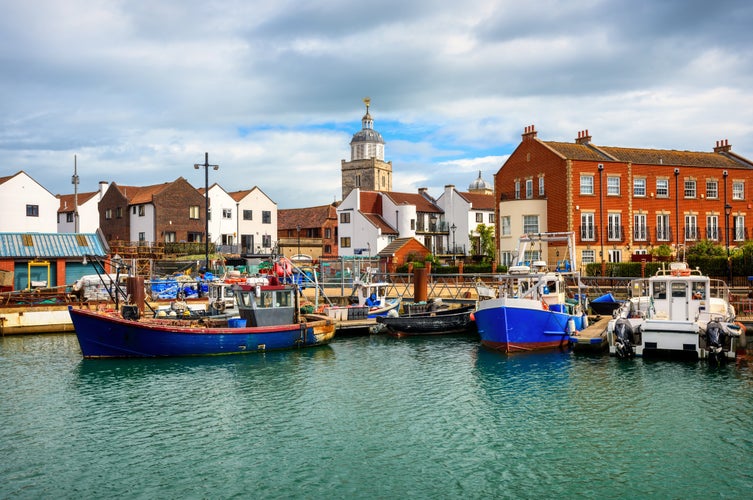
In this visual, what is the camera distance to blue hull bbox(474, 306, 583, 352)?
30.1 metres

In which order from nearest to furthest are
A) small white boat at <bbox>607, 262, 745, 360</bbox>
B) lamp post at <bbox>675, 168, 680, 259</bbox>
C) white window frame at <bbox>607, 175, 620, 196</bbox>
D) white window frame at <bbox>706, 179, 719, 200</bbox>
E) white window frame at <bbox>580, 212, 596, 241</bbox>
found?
small white boat at <bbox>607, 262, 745, 360</bbox>, white window frame at <bbox>580, 212, 596, 241</bbox>, lamp post at <bbox>675, 168, 680, 259</bbox>, white window frame at <bbox>607, 175, 620, 196</bbox>, white window frame at <bbox>706, 179, 719, 200</bbox>

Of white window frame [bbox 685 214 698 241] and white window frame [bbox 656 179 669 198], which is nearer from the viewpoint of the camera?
white window frame [bbox 656 179 669 198]

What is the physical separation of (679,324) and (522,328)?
21.8 feet

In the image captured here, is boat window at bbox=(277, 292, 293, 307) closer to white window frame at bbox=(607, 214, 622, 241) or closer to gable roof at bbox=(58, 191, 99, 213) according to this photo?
white window frame at bbox=(607, 214, 622, 241)

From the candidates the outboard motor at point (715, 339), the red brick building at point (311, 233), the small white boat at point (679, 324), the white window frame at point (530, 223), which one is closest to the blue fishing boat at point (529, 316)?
the small white boat at point (679, 324)

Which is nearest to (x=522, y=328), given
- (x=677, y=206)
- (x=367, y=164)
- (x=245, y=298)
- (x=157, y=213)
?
(x=245, y=298)

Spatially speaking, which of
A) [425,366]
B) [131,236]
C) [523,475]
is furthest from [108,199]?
[523,475]

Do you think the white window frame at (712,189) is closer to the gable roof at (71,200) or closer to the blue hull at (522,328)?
the blue hull at (522,328)

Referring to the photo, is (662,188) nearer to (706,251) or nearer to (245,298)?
(706,251)

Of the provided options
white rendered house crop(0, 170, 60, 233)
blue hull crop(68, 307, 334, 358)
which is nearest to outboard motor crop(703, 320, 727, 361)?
blue hull crop(68, 307, 334, 358)

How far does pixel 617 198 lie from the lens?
5534 cm

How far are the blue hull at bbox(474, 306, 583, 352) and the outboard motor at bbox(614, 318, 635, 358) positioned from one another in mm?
3406

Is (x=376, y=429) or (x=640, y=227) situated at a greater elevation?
(x=640, y=227)

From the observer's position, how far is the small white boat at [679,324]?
26.1 m
